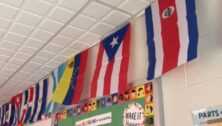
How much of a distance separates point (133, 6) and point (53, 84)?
6.25 feet

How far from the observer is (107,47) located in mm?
3154

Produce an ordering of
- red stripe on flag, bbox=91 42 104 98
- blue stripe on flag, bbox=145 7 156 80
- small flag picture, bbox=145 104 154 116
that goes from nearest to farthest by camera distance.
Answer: blue stripe on flag, bbox=145 7 156 80 < small flag picture, bbox=145 104 154 116 < red stripe on flag, bbox=91 42 104 98

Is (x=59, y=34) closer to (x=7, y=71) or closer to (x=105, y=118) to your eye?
(x=105, y=118)

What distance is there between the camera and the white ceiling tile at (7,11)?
8.94 feet

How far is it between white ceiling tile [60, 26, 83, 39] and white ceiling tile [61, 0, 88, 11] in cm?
39

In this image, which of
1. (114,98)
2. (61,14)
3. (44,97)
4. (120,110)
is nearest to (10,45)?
(61,14)

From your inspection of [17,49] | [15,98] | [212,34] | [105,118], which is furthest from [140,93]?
[15,98]

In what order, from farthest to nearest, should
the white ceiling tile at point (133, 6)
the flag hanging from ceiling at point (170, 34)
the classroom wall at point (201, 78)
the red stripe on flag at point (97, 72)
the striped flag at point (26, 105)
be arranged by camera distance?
the striped flag at point (26, 105), the red stripe on flag at point (97, 72), the white ceiling tile at point (133, 6), the flag hanging from ceiling at point (170, 34), the classroom wall at point (201, 78)

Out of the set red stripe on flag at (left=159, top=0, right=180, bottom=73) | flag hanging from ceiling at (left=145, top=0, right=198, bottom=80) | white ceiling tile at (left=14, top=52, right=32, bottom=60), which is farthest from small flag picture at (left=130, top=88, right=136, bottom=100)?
white ceiling tile at (left=14, top=52, right=32, bottom=60)

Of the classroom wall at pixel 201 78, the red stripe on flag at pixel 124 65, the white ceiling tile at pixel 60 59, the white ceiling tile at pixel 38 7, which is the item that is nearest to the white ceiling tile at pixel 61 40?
the white ceiling tile at pixel 60 59

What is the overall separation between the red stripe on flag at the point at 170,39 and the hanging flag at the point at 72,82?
1.39 metres

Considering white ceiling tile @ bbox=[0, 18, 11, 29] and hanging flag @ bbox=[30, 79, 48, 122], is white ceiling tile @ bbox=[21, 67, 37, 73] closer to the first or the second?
hanging flag @ bbox=[30, 79, 48, 122]

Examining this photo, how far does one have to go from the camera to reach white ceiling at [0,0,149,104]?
2.71 metres

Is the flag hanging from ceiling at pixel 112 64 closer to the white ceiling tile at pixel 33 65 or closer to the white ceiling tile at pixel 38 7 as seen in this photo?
the white ceiling tile at pixel 38 7
